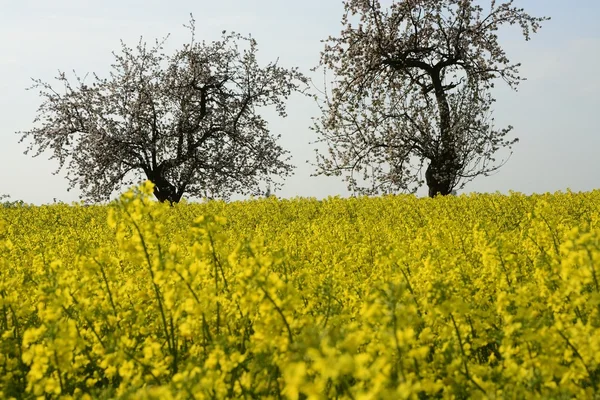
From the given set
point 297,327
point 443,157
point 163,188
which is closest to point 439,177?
point 443,157

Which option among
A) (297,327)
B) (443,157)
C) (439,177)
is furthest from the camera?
(443,157)

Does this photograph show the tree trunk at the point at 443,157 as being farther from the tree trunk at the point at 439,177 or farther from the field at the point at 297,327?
the field at the point at 297,327

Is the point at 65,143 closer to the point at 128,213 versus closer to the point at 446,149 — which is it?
the point at 446,149

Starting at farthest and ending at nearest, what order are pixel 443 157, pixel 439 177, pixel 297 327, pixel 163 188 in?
pixel 163 188 < pixel 443 157 < pixel 439 177 < pixel 297 327

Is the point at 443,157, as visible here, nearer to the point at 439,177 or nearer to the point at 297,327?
the point at 439,177

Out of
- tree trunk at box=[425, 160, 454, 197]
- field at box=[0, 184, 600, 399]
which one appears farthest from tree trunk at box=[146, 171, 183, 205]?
field at box=[0, 184, 600, 399]

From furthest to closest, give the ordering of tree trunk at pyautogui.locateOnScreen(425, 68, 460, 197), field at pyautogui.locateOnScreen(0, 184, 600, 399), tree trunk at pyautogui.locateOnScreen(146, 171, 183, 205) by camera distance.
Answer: tree trunk at pyautogui.locateOnScreen(146, 171, 183, 205)
tree trunk at pyautogui.locateOnScreen(425, 68, 460, 197)
field at pyautogui.locateOnScreen(0, 184, 600, 399)

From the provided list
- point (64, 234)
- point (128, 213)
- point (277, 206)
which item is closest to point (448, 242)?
point (128, 213)

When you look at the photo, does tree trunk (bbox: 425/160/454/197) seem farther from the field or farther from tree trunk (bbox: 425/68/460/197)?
the field

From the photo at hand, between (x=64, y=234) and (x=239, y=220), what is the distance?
3.66m

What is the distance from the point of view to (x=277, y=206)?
14914 millimetres

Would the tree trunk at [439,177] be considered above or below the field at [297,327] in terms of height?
above

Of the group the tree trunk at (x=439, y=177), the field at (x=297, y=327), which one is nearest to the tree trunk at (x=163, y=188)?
the tree trunk at (x=439, y=177)

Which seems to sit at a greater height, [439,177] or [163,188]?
[163,188]
